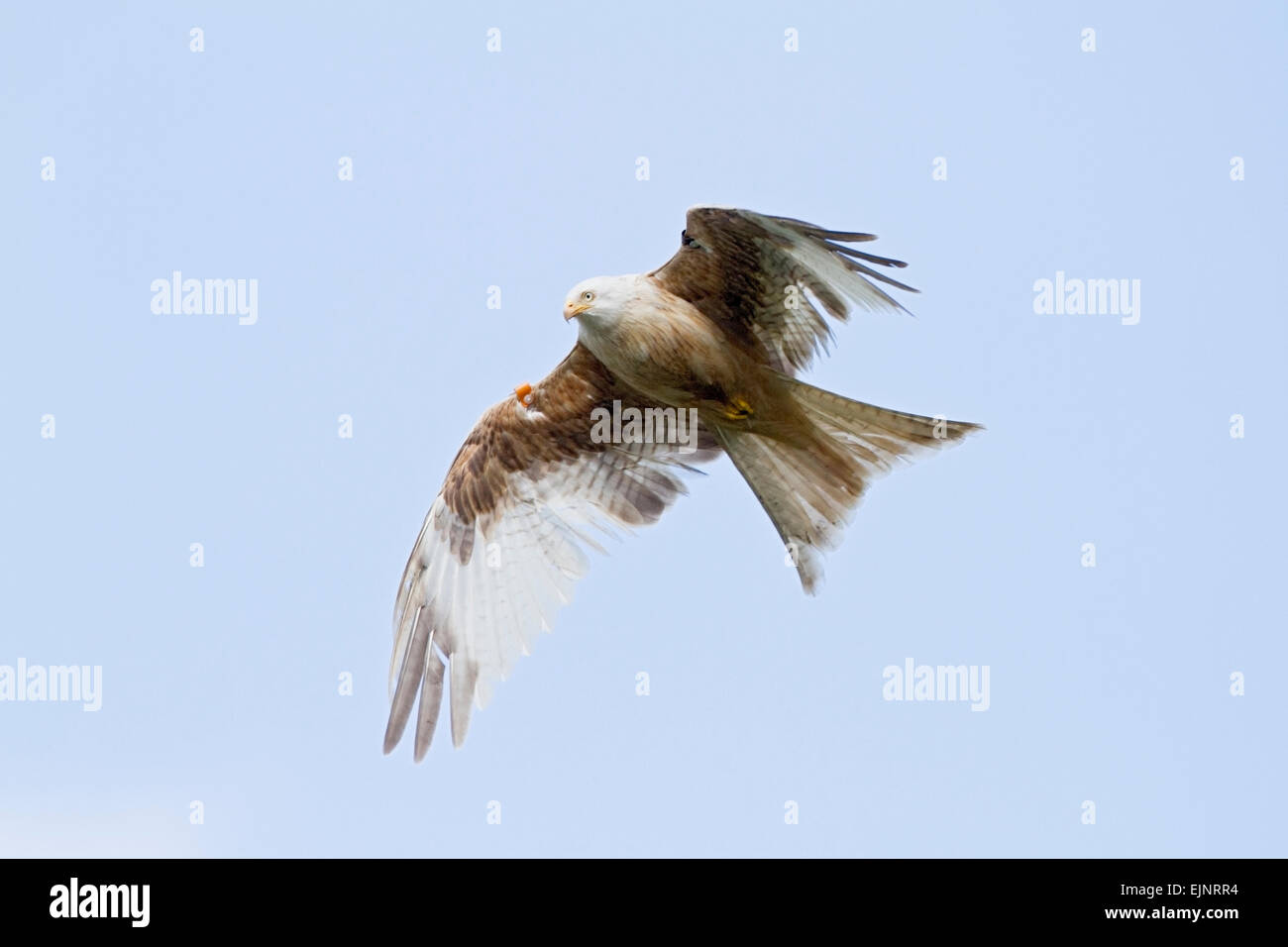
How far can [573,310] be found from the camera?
34.8 feet

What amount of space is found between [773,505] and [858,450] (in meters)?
0.72

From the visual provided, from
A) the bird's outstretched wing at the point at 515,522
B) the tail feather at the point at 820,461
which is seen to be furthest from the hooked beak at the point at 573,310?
the tail feather at the point at 820,461

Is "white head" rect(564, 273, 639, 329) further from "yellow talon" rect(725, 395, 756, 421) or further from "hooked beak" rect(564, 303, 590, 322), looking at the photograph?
"yellow talon" rect(725, 395, 756, 421)

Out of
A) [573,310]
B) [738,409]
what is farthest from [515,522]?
[573,310]

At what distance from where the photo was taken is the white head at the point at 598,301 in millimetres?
10648

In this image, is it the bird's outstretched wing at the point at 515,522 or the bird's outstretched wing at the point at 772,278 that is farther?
the bird's outstretched wing at the point at 515,522

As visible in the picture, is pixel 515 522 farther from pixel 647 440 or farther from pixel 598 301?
pixel 598 301

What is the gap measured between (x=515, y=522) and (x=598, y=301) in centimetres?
248

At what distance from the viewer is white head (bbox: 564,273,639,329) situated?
10648 millimetres

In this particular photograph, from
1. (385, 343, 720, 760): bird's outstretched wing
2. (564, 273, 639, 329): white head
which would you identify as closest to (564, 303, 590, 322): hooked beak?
(564, 273, 639, 329): white head

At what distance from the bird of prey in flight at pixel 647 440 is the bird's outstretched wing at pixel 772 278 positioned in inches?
0.5

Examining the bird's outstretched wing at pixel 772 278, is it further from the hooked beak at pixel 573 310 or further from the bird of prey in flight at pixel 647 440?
the hooked beak at pixel 573 310

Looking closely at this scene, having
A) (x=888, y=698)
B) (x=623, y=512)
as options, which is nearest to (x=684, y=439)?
(x=623, y=512)

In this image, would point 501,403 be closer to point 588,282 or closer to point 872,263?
point 588,282
